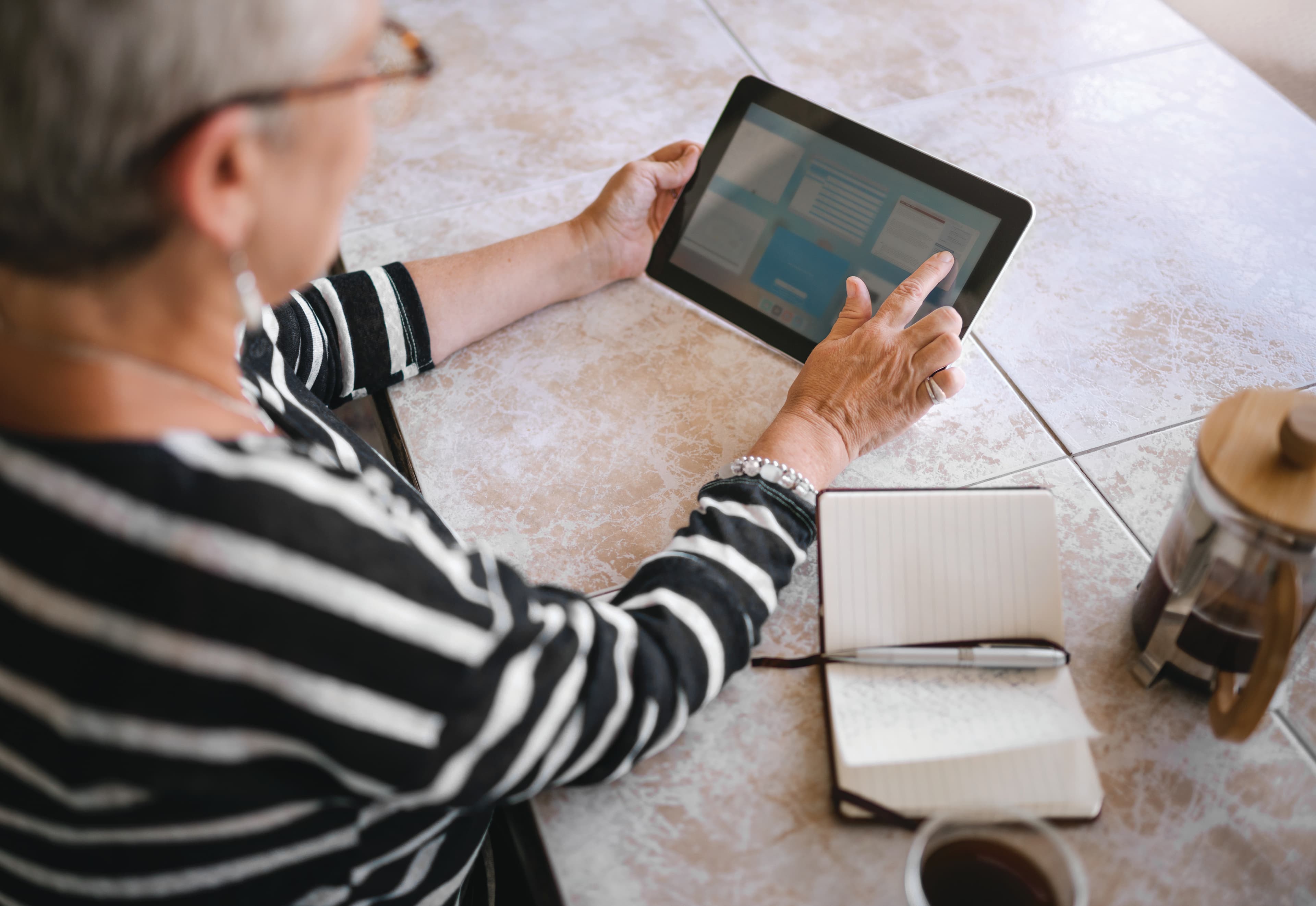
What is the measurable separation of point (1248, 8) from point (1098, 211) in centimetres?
115

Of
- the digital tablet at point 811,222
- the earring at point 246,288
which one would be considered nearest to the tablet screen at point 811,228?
the digital tablet at point 811,222

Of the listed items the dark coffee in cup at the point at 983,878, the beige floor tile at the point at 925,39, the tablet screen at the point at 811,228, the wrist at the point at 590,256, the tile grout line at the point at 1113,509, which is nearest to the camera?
the dark coffee in cup at the point at 983,878

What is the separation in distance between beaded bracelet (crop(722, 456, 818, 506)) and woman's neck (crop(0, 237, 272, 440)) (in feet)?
1.43

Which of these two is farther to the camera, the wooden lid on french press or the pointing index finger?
the pointing index finger

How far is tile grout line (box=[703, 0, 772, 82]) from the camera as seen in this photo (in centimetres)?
135

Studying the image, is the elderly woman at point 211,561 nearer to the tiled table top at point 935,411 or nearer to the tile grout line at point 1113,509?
the tiled table top at point 935,411

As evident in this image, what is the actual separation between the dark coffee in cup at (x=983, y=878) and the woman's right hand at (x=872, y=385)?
0.36m

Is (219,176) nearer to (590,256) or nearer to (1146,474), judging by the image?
(590,256)

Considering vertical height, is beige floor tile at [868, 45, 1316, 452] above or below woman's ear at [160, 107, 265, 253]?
below

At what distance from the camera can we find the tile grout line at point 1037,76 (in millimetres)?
1278

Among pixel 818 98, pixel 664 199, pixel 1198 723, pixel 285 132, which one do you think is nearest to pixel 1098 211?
pixel 818 98

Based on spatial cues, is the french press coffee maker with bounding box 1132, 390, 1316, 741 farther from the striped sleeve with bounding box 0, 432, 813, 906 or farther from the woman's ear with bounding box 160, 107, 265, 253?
the woman's ear with bounding box 160, 107, 265, 253

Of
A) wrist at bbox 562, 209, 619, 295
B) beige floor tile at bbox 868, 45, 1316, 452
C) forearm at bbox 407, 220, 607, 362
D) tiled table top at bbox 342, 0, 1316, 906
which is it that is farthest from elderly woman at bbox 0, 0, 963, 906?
beige floor tile at bbox 868, 45, 1316, 452

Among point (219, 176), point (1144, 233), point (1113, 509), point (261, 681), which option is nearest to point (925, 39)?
point (1144, 233)
